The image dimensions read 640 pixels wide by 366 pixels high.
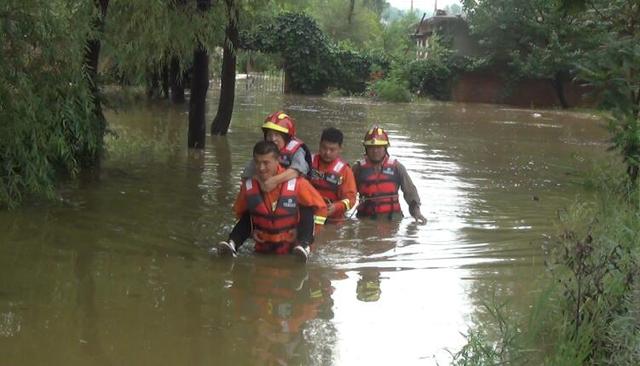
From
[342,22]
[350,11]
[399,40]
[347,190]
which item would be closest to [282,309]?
[347,190]

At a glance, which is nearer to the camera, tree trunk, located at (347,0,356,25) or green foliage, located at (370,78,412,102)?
green foliage, located at (370,78,412,102)

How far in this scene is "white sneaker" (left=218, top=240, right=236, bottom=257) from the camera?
6941 mm

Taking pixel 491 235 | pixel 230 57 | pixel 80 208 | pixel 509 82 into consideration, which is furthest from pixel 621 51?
pixel 509 82

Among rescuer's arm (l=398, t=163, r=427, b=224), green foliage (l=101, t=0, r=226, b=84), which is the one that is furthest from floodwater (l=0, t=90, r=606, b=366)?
green foliage (l=101, t=0, r=226, b=84)

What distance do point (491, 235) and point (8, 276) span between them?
4.82 m

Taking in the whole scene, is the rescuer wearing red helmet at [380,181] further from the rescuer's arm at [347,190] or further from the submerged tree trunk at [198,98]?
the submerged tree trunk at [198,98]

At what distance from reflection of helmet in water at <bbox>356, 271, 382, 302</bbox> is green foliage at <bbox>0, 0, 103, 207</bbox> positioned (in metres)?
3.18

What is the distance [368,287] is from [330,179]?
7.89ft

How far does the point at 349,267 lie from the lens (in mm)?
7016

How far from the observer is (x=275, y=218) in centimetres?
700

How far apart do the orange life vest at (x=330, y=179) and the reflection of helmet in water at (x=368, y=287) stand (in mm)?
1904

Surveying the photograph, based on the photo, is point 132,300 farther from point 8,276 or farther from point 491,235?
→ point 491,235

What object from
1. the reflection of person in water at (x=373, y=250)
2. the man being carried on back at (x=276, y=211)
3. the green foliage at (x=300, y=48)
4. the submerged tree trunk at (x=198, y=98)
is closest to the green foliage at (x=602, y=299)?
the reflection of person in water at (x=373, y=250)

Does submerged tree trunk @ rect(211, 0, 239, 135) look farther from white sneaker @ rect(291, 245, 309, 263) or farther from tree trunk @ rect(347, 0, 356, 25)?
tree trunk @ rect(347, 0, 356, 25)
